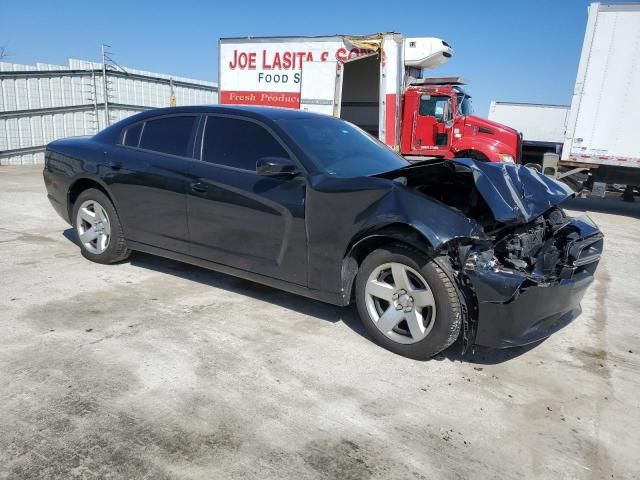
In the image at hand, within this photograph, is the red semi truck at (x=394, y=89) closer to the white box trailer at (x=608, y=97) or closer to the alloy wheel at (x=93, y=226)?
the white box trailer at (x=608, y=97)

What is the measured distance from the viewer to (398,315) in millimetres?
3305

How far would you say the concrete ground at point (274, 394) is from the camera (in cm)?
231

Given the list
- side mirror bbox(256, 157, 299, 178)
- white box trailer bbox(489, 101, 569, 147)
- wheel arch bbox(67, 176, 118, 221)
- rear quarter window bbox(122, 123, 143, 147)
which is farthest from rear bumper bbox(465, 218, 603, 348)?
white box trailer bbox(489, 101, 569, 147)

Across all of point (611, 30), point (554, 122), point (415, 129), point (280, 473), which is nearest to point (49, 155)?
point (280, 473)

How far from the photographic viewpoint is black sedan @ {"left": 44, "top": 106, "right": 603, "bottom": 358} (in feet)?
10.1

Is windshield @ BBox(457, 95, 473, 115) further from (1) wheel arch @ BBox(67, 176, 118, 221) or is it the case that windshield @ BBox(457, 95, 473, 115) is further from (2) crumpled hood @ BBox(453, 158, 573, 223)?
(1) wheel arch @ BBox(67, 176, 118, 221)

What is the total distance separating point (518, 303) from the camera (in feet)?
9.59

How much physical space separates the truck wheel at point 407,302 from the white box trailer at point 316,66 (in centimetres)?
950

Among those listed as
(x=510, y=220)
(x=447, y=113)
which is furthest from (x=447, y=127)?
(x=510, y=220)

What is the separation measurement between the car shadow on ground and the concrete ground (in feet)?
0.08

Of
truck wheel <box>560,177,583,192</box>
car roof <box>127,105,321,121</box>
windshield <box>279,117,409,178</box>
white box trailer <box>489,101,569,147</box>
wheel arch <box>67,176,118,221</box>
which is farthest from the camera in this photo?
white box trailer <box>489,101,569,147</box>

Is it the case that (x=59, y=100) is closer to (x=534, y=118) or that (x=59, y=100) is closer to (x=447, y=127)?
(x=447, y=127)

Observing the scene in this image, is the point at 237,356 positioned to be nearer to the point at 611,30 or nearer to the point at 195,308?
the point at 195,308

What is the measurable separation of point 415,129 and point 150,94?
33.8 ft
